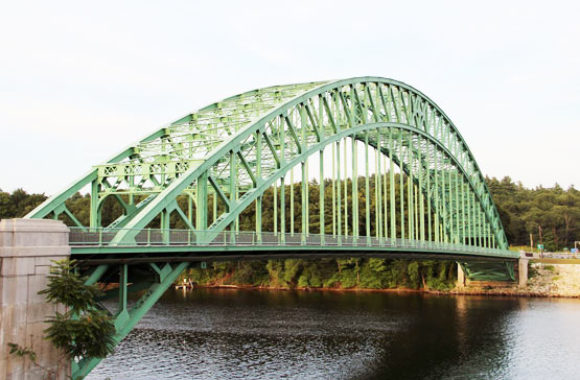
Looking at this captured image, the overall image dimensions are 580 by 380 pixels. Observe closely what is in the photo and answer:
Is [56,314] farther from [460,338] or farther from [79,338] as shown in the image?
[460,338]

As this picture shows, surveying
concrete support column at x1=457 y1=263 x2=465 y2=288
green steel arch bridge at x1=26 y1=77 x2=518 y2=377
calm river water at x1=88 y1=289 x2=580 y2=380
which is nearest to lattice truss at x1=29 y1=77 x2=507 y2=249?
green steel arch bridge at x1=26 y1=77 x2=518 y2=377

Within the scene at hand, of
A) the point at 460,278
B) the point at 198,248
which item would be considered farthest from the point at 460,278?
the point at 198,248

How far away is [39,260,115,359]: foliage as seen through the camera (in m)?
15.3

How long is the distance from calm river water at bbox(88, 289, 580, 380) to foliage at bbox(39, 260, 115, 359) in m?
14.4

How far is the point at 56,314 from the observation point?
1554cm

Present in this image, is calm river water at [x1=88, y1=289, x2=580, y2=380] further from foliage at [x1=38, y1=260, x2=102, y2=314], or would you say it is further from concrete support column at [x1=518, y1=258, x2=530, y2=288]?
foliage at [x1=38, y1=260, x2=102, y2=314]

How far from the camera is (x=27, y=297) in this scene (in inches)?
590

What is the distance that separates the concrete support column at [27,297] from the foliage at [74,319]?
25 centimetres

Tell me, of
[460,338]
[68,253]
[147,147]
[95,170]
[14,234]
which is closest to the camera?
[14,234]

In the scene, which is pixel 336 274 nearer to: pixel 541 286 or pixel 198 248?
pixel 541 286

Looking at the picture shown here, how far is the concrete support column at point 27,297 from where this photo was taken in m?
14.5

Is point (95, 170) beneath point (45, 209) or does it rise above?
above

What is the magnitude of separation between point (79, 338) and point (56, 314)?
889mm

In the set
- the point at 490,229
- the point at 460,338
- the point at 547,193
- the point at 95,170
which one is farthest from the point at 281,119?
the point at 547,193
